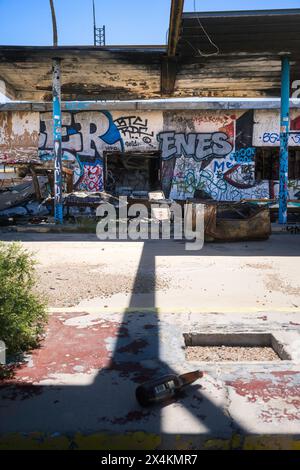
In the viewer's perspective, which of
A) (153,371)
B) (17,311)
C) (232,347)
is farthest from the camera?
(232,347)

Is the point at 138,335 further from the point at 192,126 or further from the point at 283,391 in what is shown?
the point at 192,126

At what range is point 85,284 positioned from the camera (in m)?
5.60

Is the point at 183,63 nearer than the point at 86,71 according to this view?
Yes

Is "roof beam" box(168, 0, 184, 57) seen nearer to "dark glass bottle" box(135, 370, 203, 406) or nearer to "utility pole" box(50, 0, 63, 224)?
"utility pole" box(50, 0, 63, 224)

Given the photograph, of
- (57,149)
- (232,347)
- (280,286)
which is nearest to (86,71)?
(57,149)

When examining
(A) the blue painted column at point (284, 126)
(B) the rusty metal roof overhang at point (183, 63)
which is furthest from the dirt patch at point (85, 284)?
(A) the blue painted column at point (284, 126)

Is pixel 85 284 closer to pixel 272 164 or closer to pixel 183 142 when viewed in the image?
pixel 183 142

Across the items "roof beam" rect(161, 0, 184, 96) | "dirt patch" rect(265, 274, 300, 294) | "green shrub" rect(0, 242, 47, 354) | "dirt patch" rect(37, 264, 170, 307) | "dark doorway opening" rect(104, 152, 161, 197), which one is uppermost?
"roof beam" rect(161, 0, 184, 96)

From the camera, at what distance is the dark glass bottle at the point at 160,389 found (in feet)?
8.63

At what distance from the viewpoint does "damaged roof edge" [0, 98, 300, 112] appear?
14617 millimetres

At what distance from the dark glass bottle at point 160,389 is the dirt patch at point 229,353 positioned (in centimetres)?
78

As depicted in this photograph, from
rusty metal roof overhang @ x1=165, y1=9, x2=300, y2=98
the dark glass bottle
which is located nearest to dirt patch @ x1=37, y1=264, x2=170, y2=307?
the dark glass bottle

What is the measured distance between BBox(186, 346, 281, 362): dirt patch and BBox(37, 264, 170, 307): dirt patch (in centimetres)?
164

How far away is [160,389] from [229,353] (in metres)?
1.18
